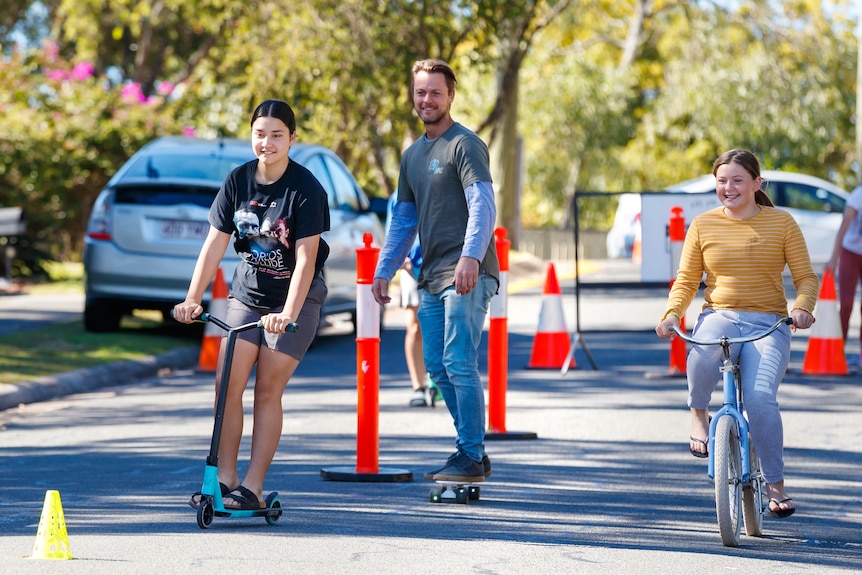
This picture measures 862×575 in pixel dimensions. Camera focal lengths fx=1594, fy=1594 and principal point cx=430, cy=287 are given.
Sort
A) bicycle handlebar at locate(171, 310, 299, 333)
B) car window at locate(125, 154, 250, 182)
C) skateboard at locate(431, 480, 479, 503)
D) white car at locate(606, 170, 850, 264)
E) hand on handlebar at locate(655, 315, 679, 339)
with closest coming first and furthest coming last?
1. bicycle handlebar at locate(171, 310, 299, 333)
2. hand on handlebar at locate(655, 315, 679, 339)
3. skateboard at locate(431, 480, 479, 503)
4. car window at locate(125, 154, 250, 182)
5. white car at locate(606, 170, 850, 264)

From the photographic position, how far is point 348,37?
77.3 feet

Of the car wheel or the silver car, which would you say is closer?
the silver car

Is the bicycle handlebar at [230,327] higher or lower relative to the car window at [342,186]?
lower

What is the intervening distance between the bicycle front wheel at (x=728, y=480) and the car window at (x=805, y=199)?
19.2 meters

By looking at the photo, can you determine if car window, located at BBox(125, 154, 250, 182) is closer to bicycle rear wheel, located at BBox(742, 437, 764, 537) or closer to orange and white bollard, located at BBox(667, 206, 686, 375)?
orange and white bollard, located at BBox(667, 206, 686, 375)

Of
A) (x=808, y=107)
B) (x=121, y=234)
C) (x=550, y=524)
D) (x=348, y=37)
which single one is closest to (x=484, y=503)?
(x=550, y=524)

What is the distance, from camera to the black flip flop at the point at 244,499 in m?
6.75

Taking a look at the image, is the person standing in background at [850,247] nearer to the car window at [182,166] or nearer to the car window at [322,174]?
the car window at [322,174]

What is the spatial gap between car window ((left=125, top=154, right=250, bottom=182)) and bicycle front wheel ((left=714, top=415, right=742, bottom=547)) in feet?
27.1

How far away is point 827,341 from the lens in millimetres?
13516

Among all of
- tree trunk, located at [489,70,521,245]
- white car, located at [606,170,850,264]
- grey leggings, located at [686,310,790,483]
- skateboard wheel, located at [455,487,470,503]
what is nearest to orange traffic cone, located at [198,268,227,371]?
skateboard wheel, located at [455,487,470,503]

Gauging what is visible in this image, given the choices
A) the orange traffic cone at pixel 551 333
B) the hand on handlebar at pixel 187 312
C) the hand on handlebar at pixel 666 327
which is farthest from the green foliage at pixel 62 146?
the hand on handlebar at pixel 666 327

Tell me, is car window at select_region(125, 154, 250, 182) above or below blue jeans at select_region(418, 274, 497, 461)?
above

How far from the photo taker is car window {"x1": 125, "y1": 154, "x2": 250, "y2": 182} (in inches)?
561
